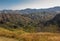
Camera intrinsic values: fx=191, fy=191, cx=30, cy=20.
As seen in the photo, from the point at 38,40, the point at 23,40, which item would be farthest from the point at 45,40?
the point at 23,40

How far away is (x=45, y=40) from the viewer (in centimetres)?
1528

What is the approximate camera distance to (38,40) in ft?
49.5

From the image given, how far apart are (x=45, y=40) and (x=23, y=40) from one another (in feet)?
6.10

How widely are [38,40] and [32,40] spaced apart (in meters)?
0.48

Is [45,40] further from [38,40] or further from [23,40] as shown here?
[23,40]

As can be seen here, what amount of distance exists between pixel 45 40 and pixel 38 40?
60 cm

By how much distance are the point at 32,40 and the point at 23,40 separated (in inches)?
41.7

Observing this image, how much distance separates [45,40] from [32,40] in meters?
1.07

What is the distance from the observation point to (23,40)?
15.8 m
